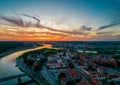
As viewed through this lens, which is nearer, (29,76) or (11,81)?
(11,81)

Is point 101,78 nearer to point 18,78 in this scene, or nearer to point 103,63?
point 18,78

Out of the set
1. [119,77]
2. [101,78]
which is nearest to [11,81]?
[101,78]


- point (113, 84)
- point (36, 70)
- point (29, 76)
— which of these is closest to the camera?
point (113, 84)

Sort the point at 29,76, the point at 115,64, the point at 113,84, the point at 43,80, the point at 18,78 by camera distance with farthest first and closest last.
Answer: the point at 115,64, the point at 29,76, the point at 18,78, the point at 43,80, the point at 113,84

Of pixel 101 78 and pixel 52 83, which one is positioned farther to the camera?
pixel 101 78

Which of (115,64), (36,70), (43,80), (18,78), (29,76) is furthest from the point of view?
(115,64)

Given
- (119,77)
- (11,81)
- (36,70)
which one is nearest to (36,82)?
(11,81)

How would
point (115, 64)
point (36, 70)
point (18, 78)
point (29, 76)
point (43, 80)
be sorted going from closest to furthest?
point (43, 80) → point (18, 78) → point (29, 76) → point (36, 70) → point (115, 64)

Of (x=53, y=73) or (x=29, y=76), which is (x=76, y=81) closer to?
(x=53, y=73)

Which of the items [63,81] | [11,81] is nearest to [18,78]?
[11,81]
